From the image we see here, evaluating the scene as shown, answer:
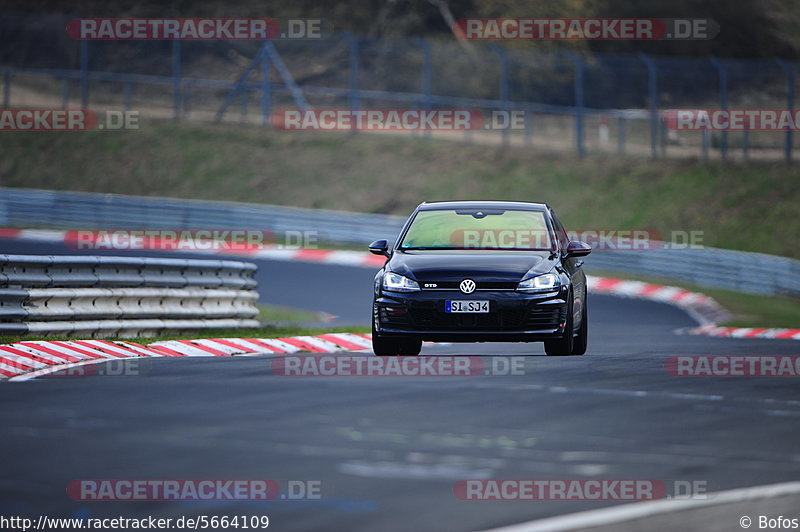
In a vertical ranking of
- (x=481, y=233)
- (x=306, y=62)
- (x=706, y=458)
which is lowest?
(x=706, y=458)

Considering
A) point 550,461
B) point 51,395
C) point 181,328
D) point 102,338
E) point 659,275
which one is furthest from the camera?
point 659,275

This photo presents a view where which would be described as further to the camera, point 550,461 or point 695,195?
point 695,195

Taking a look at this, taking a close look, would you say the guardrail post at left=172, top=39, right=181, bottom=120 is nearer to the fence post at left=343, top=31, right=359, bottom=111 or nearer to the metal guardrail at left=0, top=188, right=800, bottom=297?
the fence post at left=343, top=31, right=359, bottom=111

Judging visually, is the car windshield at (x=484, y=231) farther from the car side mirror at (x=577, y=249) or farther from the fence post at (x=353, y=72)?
the fence post at (x=353, y=72)

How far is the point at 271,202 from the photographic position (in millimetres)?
44875

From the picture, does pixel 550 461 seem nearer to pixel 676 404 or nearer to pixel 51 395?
pixel 676 404

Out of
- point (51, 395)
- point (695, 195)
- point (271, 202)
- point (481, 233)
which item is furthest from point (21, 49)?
point (51, 395)

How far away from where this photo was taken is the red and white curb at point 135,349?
1257 cm

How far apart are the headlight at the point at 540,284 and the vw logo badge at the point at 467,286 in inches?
16.4

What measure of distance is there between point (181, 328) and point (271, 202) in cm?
2761

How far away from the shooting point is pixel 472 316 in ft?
43.1

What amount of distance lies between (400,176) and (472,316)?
32.4 meters

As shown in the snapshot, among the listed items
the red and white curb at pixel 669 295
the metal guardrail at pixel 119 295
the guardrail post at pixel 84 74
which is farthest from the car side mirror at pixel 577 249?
the guardrail post at pixel 84 74

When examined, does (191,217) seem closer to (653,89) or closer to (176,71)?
(176,71)
